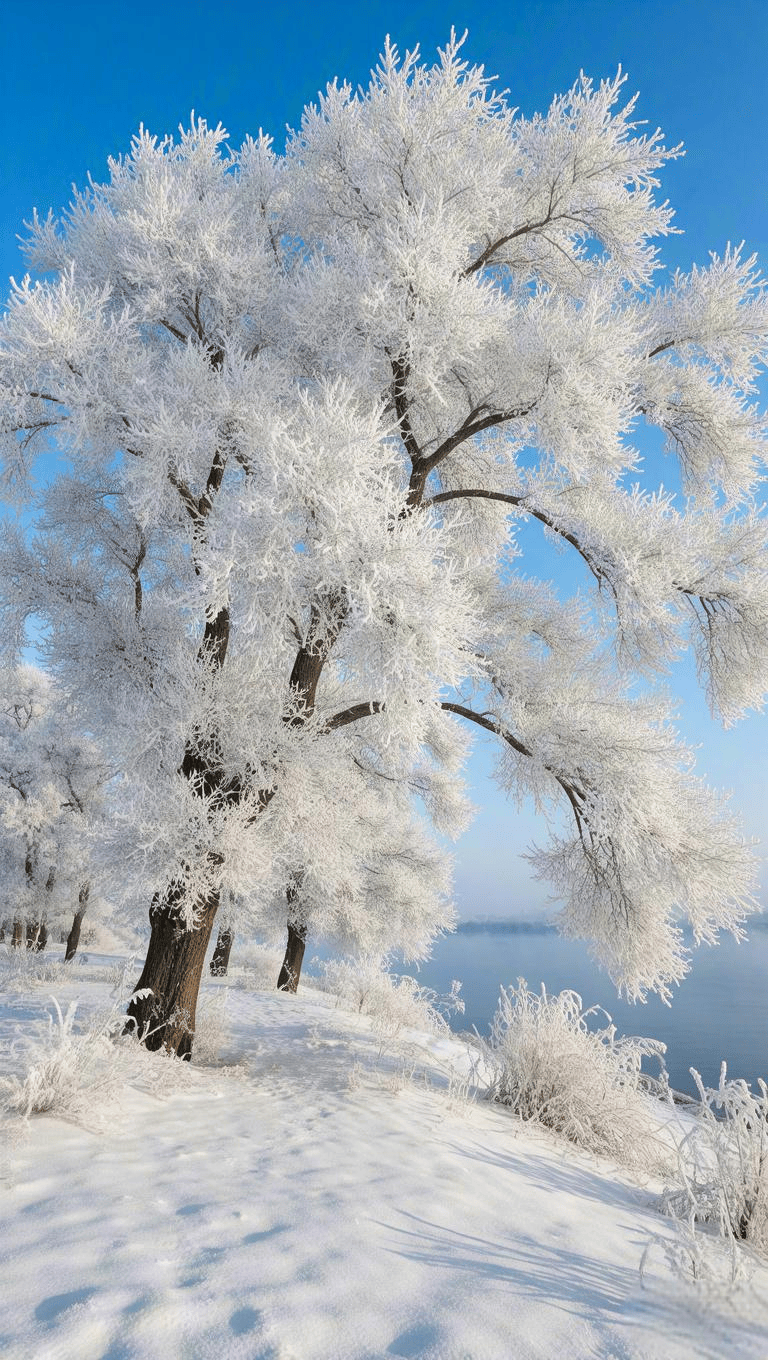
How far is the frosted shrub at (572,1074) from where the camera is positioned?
5.12 metres

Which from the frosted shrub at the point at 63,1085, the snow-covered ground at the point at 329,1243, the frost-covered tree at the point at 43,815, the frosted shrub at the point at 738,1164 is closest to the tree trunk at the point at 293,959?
the frost-covered tree at the point at 43,815

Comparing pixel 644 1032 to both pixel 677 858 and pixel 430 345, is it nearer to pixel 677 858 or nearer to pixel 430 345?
pixel 677 858

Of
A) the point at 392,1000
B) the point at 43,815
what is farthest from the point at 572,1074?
the point at 43,815

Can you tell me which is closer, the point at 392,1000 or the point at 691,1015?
the point at 392,1000

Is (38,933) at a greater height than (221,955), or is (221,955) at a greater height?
(221,955)

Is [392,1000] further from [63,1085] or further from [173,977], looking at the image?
[63,1085]

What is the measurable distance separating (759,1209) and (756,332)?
287 inches

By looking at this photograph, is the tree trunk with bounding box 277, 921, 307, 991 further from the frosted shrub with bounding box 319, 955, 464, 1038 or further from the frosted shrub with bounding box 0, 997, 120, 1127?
the frosted shrub with bounding box 0, 997, 120, 1127

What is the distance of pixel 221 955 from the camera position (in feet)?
63.8

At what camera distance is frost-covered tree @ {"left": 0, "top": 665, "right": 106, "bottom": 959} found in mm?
20859

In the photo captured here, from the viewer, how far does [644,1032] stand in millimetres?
32312

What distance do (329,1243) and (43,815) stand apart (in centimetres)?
2102

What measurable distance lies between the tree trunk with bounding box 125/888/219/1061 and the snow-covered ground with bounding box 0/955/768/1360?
1.58 m

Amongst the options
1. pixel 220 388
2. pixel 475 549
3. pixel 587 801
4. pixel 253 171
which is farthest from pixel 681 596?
pixel 253 171
